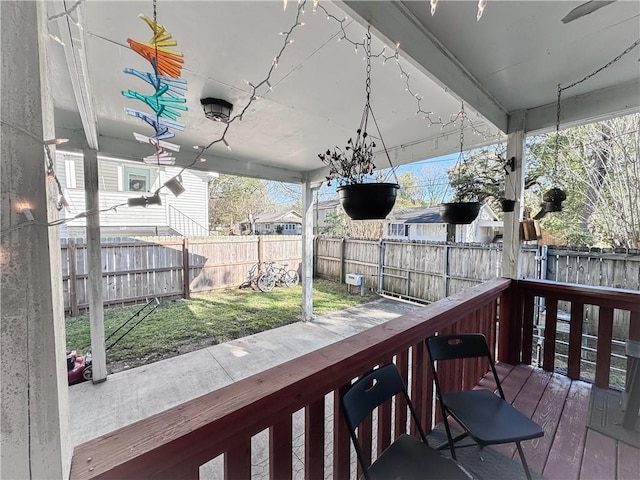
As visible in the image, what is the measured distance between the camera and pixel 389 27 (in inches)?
51.5

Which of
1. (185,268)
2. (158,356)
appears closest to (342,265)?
(185,268)

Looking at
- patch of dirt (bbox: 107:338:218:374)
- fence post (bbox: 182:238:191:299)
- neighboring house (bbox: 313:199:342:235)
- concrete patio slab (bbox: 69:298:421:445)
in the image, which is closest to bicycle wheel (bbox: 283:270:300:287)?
fence post (bbox: 182:238:191:299)

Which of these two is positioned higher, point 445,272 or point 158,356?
point 445,272

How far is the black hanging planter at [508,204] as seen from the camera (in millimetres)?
2423

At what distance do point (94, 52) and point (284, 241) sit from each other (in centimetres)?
694

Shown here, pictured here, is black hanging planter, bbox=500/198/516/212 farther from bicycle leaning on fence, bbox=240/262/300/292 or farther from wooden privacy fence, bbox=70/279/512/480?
bicycle leaning on fence, bbox=240/262/300/292

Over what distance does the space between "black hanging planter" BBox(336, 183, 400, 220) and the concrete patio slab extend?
248cm

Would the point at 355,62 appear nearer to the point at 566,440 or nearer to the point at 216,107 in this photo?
the point at 216,107

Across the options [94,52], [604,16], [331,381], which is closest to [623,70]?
[604,16]

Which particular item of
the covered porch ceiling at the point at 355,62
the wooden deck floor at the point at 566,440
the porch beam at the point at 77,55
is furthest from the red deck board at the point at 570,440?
the porch beam at the point at 77,55

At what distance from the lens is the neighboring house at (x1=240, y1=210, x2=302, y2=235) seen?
46.8 feet

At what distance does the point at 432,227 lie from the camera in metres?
10.6

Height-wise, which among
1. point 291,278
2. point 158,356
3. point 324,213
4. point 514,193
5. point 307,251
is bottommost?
point 158,356

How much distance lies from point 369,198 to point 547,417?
5.73 ft
